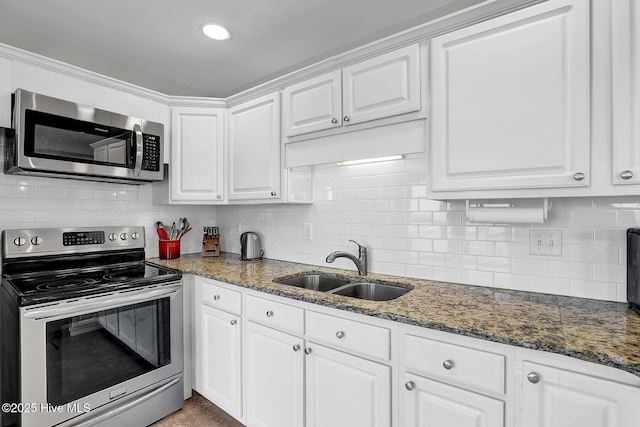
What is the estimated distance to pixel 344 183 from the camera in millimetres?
2199

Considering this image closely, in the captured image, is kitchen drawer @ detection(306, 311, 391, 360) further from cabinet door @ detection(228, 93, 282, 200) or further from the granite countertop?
cabinet door @ detection(228, 93, 282, 200)

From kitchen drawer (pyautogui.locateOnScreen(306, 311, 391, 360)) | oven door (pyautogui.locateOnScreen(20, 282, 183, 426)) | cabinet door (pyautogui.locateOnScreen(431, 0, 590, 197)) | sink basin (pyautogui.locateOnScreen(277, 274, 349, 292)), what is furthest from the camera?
sink basin (pyautogui.locateOnScreen(277, 274, 349, 292))

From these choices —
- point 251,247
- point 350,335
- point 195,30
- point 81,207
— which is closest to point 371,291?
point 350,335

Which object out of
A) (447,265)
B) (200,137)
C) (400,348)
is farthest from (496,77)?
(200,137)

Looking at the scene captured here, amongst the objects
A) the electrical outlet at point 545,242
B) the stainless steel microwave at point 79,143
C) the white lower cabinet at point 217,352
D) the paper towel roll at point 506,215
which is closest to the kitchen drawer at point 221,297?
the white lower cabinet at point 217,352

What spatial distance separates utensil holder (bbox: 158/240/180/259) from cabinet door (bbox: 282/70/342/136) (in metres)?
1.39

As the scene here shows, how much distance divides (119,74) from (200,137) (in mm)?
772

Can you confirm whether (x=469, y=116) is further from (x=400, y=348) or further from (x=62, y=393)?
(x=62, y=393)

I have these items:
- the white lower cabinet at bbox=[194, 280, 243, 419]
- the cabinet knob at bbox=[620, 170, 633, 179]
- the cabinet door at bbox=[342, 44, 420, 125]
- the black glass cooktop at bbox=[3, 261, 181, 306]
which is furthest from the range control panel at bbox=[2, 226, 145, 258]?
the cabinet knob at bbox=[620, 170, 633, 179]

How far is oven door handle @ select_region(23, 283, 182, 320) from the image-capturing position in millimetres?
1521

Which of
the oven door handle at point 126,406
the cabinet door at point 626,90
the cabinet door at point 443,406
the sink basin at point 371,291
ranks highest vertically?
the cabinet door at point 626,90

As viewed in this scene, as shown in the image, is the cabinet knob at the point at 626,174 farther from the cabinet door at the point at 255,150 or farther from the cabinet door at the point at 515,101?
the cabinet door at the point at 255,150

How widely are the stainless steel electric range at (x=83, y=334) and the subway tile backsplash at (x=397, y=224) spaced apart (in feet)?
0.75

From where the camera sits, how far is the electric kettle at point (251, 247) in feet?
8.38
